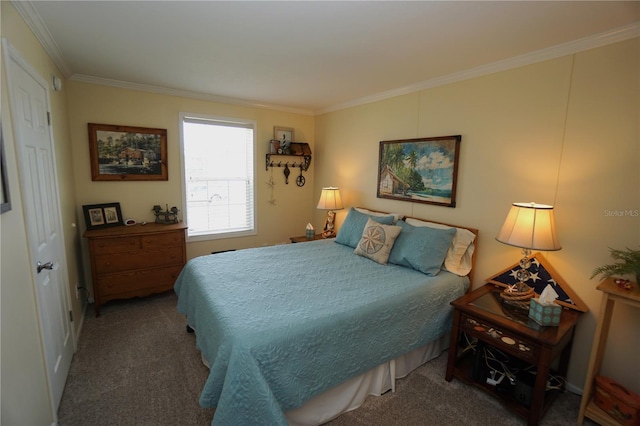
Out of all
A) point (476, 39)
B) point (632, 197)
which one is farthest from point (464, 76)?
point (632, 197)

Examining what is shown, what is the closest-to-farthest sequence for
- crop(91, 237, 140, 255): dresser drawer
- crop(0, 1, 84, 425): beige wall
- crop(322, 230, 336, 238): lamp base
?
crop(0, 1, 84, 425): beige wall, crop(91, 237, 140, 255): dresser drawer, crop(322, 230, 336, 238): lamp base

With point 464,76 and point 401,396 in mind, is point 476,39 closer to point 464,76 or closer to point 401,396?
point 464,76

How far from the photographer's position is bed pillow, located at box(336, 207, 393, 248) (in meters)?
3.08

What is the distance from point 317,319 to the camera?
1691mm

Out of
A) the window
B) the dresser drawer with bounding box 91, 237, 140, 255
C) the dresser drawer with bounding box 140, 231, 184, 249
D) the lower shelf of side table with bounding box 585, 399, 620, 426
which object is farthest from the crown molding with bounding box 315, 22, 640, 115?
the dresser drawer with bounding box 91, 237, 140, 255

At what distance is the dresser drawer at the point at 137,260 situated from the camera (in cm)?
292

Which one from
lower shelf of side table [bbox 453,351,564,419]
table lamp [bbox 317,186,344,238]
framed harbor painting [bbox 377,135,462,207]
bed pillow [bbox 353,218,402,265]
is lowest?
lower shelf of side table [bbox 453,351,564,419]

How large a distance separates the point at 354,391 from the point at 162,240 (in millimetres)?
2484

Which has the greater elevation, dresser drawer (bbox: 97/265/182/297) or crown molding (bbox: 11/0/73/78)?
crown molding (bbox: 11/0/73/78)

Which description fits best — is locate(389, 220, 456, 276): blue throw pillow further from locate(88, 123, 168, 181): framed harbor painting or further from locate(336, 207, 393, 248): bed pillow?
locate(88, 123, 168, 181): framed harbor painting

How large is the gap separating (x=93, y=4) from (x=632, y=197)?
11.1 ft

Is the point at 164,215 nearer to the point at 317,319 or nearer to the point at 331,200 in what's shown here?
the point at 331,200

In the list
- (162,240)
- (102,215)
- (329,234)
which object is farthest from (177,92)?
(329,234)

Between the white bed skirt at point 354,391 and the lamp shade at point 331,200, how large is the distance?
2010 millimetres
